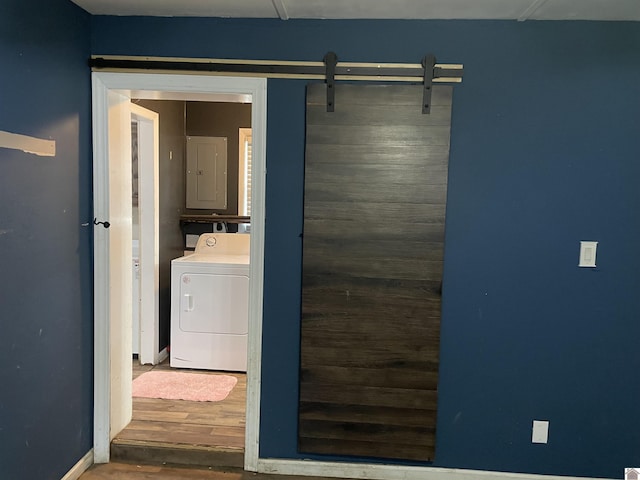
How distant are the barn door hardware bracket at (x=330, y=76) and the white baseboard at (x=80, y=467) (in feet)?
7.04

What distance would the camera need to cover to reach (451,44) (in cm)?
222

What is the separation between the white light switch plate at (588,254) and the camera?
2242mm

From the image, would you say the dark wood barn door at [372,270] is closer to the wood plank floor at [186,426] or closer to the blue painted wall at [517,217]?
the blue painted wall at [517,217]

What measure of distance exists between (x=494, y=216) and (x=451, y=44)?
84 cm

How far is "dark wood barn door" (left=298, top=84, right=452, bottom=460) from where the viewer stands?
225cm

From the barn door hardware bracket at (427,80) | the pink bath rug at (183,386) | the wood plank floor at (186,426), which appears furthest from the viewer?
the pink bath rug at (183,386)

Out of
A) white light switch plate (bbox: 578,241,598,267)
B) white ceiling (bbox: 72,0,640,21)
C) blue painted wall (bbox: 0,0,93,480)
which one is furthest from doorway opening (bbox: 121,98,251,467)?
white light switch plate (bbox: 578,241,598,267)

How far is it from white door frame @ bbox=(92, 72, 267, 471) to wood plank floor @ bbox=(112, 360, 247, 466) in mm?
148

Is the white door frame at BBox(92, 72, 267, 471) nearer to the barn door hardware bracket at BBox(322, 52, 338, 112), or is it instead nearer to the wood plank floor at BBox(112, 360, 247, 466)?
the wood plank floor at BBox(112, 360, 247, 466)

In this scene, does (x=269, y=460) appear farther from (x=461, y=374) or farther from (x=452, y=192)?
(x=452, y=192)

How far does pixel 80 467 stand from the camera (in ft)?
7.76

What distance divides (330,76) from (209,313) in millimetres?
2045

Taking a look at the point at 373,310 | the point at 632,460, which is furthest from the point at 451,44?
the point at 632,460

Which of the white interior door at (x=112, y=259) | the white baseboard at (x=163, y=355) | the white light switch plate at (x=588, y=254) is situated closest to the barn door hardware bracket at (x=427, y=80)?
the white light switch plate at (x=588, y=254)
